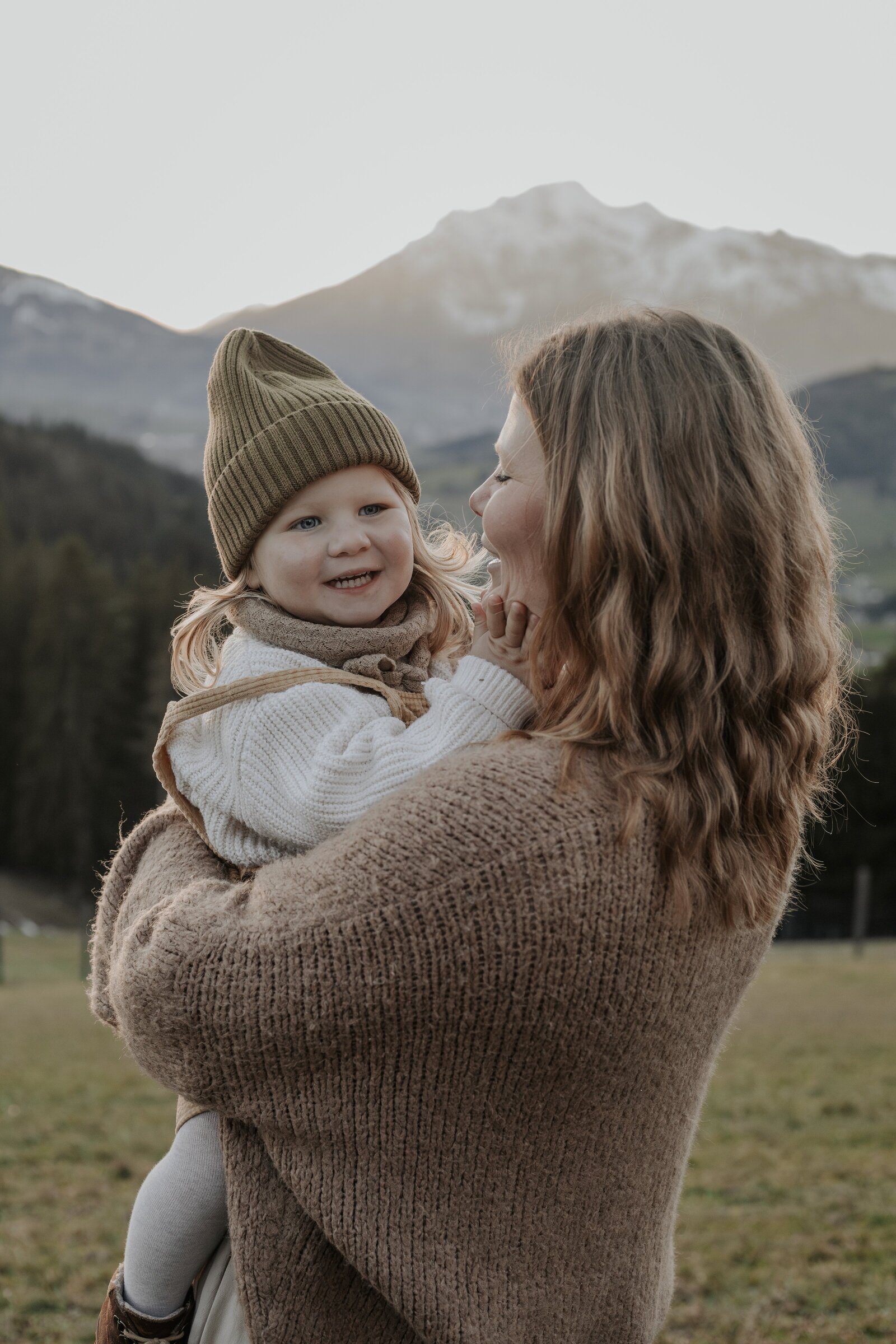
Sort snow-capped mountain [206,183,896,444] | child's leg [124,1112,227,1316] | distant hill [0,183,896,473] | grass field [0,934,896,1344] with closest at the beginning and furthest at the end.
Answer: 1. child's leg [124,1112,227,1316]
2. grass field [0,934,896,1344]
3. snow-capped mountain [206,183,896,444]
4. distant hill [0,183,896,473]

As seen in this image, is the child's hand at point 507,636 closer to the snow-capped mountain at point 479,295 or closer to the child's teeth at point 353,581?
the child's teeth at point 353,581

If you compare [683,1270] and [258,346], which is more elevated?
[258,346]

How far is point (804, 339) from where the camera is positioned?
78.5m

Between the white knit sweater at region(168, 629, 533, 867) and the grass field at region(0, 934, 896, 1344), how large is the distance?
0.67 m

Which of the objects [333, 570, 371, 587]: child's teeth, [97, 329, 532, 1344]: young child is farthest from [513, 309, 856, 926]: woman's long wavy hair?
[333, 570, 371, 587]: child's teeth

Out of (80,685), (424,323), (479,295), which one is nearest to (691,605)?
(80,685)

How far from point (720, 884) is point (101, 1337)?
1235 millimetres

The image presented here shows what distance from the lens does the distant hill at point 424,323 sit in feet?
157

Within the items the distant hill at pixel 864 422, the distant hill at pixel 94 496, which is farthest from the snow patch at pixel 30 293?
the distant hill at pixel 864 422

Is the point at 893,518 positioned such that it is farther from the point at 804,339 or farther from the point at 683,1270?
the point at 683,1270

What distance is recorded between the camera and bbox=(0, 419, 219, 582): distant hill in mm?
42375

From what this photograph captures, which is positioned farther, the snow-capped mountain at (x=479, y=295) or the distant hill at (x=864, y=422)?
the distant hill at (x=864, y=422)

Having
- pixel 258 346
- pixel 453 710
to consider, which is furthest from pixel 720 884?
pixel 258 346

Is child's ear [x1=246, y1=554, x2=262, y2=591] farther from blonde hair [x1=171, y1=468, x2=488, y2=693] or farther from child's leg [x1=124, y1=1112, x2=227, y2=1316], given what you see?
child's leg [x1=124, y1=1112, x2=227, y2=1316]
